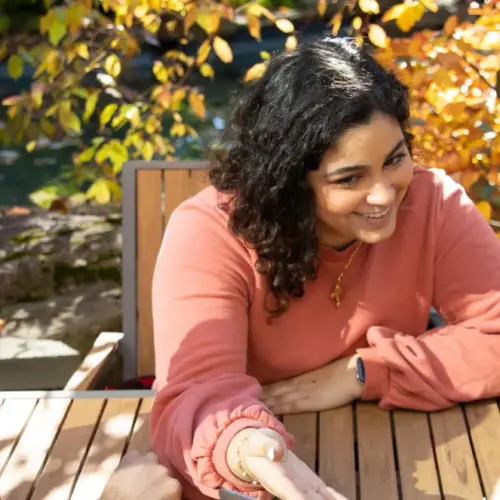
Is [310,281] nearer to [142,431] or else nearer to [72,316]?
[142,431]

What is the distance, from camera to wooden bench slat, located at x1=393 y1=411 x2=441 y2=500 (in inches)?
58.0

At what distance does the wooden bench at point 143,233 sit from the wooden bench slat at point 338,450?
1030 mm

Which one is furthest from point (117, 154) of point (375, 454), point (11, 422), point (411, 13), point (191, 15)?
point (375, 454)

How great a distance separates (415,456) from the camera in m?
1.57

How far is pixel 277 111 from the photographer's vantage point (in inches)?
63.1

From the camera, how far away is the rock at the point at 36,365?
3541 mm

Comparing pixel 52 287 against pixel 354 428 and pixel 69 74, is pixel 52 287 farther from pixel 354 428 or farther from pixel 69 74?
pixel 354 428

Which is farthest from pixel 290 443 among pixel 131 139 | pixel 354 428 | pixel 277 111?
pixel 131 139

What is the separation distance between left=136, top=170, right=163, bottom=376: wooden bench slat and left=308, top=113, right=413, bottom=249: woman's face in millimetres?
1052

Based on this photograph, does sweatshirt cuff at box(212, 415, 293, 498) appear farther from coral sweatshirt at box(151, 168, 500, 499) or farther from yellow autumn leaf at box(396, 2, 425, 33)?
yellow autumn leaf at box(396, 2, 425, 33)

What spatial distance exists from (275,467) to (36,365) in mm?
2479

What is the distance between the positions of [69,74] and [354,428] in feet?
7.03

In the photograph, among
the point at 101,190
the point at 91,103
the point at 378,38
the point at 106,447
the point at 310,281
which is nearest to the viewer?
the point at 106,447

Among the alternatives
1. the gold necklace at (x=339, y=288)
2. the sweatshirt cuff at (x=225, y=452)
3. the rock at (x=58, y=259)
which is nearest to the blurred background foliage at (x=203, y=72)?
the rock at (x=58, y=259)
